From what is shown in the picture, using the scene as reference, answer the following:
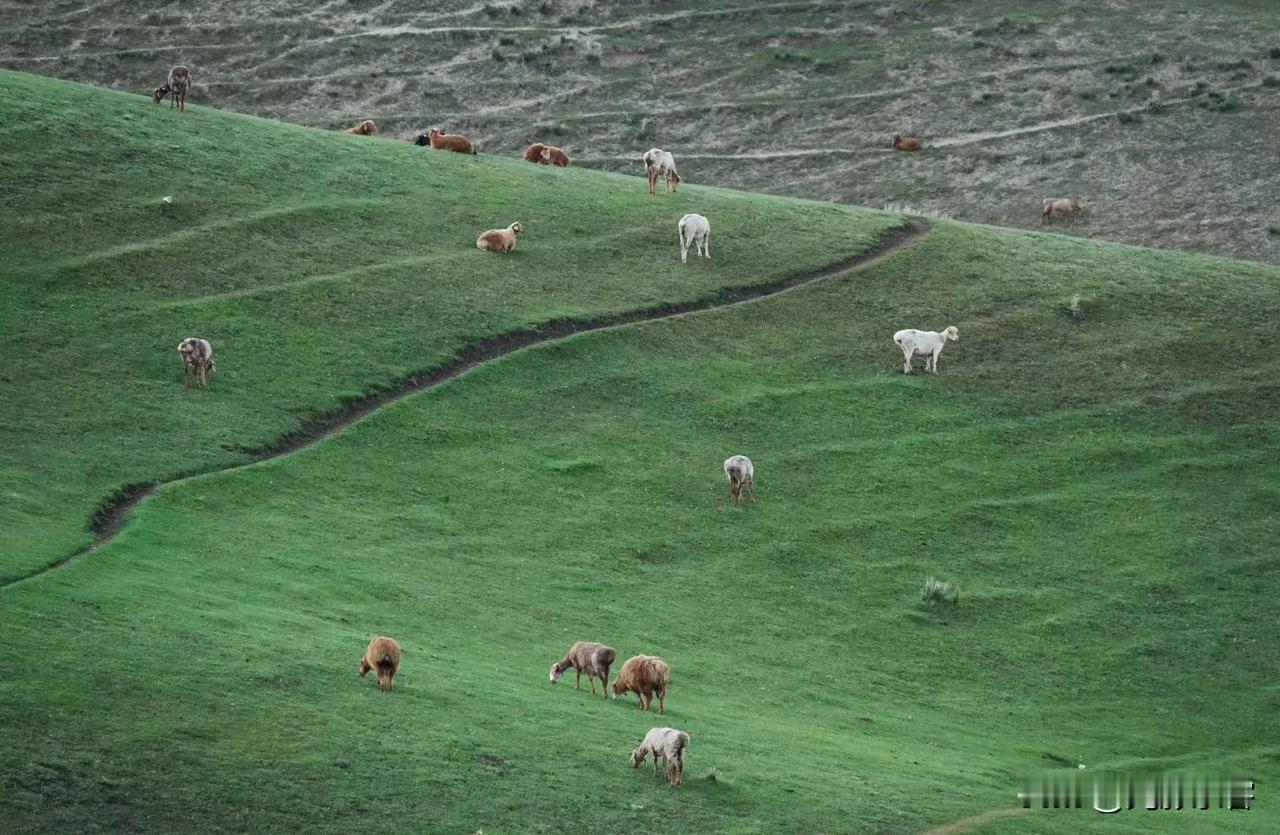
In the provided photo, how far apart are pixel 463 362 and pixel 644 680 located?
60.7 ft

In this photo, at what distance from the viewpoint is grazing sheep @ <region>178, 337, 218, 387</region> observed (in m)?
42.1

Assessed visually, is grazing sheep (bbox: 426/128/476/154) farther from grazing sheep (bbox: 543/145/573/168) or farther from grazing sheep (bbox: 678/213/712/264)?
grazing sheep (bbox: 678/213/712/264)

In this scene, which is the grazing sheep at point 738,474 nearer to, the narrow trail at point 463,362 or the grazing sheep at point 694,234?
the narrow trail at point 463,362

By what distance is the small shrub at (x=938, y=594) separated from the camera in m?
37.5

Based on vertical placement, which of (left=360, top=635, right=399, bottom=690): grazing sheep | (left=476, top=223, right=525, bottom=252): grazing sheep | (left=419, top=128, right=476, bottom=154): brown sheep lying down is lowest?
(left=360, top=635, right=399, bottom=690): grazing sheep

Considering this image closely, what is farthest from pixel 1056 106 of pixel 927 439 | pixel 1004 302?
pixel 927 439

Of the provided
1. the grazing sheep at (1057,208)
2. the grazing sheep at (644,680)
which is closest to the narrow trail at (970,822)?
the grazing sheep at (644,680)

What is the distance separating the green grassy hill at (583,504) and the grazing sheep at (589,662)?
37.7 inches

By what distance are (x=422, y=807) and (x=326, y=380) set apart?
2149 centimetres

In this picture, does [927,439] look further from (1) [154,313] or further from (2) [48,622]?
(2) [48,622]

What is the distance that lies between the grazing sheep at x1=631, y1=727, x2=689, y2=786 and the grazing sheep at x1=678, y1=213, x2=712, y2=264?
97.4 feet

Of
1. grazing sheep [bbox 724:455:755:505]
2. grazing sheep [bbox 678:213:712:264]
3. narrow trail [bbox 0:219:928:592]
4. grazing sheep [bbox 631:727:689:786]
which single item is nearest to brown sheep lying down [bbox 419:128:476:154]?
grazing sheep [bbox 678:213:712:264]

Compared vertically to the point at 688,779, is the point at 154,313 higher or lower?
higher

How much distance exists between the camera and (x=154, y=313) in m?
45.2
